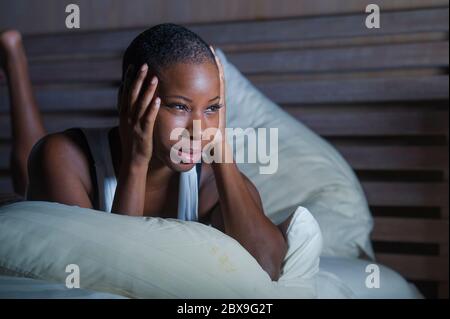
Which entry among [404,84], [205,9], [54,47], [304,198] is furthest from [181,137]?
[54,47]

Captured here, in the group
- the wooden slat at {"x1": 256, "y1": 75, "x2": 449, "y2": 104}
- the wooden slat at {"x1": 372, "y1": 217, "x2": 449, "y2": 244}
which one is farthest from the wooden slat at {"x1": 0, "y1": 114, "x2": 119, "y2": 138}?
the wooden slat at {"x1": 372, "y1": 217, "x2": 449, "y2": 244}

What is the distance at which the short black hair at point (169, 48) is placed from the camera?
867mm

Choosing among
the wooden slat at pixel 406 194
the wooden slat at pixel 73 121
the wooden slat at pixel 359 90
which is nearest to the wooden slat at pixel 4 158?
the wooden slat at pixel 73 121

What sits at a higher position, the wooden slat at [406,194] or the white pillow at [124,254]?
the white pillow at [124,254]

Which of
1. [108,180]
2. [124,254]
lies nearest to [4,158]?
[108,180]

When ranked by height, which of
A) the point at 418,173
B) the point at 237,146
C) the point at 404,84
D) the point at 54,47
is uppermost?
the point at 54,47

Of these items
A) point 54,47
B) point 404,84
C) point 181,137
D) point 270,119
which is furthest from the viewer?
point 54,47

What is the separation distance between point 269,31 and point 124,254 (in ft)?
3.43

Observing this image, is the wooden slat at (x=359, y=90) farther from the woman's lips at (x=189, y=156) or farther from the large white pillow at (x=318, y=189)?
the woman's lips at (x=189, y=156)

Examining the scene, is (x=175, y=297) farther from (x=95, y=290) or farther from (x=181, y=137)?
(x=181, y=137)

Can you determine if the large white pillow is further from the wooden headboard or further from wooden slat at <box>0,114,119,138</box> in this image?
wooden slat at <box>0,114,119,138</box>

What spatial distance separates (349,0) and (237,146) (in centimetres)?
50

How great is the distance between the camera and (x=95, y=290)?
0.68 meters

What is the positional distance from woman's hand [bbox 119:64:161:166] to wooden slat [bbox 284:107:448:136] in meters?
0.70
